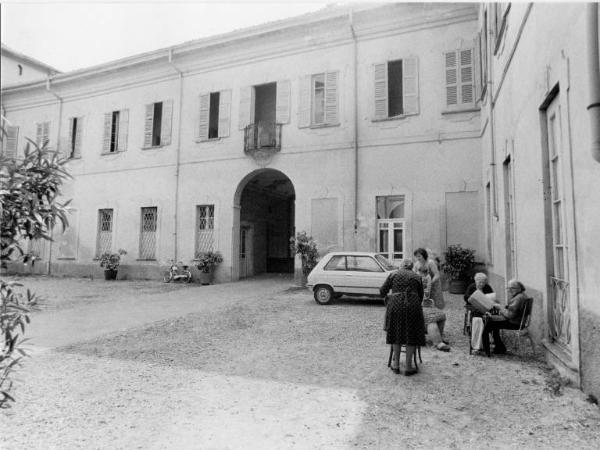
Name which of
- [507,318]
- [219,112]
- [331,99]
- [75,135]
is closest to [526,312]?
[507,318]

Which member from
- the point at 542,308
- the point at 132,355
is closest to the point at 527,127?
the point at 542,308

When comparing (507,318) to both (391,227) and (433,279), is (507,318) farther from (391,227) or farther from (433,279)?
(391,227)

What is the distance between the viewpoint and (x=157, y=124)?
59.6ft

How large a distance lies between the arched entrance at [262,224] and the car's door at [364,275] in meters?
6.56

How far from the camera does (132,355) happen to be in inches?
227

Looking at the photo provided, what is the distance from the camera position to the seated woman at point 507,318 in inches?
208

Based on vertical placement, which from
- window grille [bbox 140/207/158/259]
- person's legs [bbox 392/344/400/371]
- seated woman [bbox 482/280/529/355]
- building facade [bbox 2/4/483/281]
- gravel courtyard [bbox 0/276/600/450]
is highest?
building facade [bbox 2/4/483/281]

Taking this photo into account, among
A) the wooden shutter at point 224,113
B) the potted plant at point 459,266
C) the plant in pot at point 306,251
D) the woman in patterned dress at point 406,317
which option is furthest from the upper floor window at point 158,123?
the woman in patterned dress at point 406,317

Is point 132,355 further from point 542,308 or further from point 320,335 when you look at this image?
point 542,308

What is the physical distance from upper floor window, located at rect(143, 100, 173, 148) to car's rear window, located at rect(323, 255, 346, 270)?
985 cm

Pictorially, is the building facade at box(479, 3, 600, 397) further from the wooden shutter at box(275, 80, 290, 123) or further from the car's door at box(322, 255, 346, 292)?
the wooden shutter at box(275, 80, 290, 123)

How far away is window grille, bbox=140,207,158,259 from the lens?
16734 mm

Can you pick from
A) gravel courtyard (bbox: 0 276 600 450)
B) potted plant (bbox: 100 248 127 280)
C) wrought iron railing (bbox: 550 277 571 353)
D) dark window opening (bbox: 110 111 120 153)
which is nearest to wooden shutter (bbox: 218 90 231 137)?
dark window opening (bbox: 110 111 120 153)

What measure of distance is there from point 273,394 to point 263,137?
1157 cm
